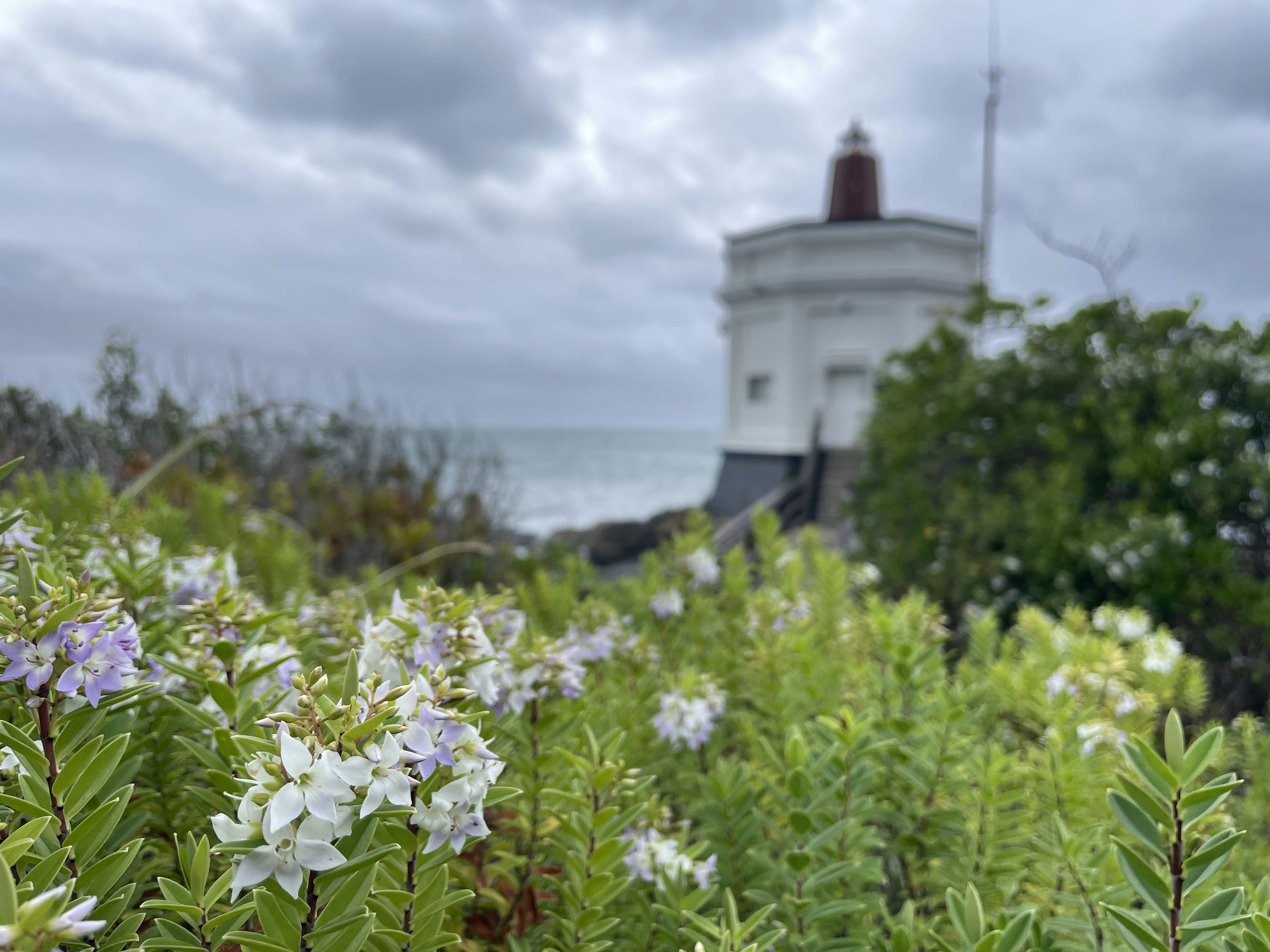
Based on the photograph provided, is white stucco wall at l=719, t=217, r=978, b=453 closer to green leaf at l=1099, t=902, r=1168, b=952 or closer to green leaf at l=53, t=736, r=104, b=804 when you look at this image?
green leaf at l=1099, t=902, r=1168, b=952

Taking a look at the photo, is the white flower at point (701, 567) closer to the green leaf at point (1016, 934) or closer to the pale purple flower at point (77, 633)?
the green leaf at point (1016, 934)

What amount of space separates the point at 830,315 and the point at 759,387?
2174 millimetres

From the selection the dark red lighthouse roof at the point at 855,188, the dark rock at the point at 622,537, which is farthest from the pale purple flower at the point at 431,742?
the dark red lighthouse roof at the point at 855,188

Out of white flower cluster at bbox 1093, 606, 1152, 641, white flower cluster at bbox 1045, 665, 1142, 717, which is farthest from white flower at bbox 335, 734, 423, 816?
white flower cluster at bbox 1093, 606, 1152, 641

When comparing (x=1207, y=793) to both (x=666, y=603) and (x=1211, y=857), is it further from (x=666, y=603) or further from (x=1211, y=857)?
(x=666, y=603)

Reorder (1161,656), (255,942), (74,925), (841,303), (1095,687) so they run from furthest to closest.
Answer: (841,303) < (1161,656) < (1095,687) < (255,942) < (74,925)

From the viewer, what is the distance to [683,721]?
1496 millimetres

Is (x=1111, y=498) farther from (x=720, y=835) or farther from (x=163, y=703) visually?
(x=163, y=703)

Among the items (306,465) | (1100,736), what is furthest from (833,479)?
(1100,736)

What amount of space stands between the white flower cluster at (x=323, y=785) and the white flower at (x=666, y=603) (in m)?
1.59

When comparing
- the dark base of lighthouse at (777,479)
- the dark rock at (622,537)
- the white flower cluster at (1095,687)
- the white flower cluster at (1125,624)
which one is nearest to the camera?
the white flower cluster at (1095,687)

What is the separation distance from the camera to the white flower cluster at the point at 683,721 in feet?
4.87

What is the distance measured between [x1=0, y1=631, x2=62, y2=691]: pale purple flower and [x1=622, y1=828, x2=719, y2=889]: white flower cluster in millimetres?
723

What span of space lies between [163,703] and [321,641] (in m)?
0.21
